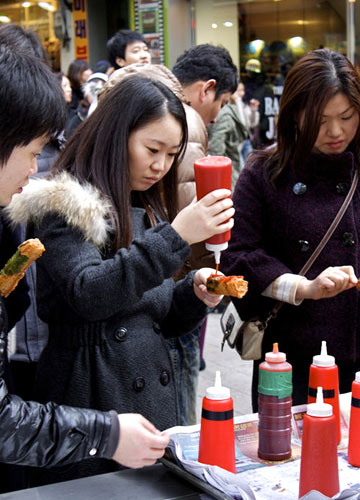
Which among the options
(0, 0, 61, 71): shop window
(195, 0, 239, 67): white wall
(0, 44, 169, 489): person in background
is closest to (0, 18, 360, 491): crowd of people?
(0, 44, 169, 489): person in background

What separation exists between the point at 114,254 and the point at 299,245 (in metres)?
0.72

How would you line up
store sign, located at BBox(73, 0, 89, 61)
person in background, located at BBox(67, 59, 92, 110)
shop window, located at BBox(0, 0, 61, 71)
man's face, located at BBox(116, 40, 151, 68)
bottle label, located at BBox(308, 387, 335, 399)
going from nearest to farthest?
bottle label, located at BBox(308, 387, 335, 399)
man's face, located at BBox(116, 40, 151, 68)
person in background, located at BBox(67, 59, 92, 110)
store sign, located at BBox(73, 0, 89, 61)
shop window, located at BBox(0, 0, 61, 71)

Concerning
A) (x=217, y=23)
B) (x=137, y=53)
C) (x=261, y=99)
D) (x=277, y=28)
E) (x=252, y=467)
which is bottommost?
(x=252, y=467)

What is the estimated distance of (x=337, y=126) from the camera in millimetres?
2502

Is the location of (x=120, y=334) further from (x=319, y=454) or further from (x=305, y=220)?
(x=305, y=220)

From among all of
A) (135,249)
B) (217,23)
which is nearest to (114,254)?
(135,249)

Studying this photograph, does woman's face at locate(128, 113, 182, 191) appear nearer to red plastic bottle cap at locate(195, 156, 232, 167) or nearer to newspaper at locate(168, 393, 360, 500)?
red plastic bottle cap at locate(195, 156, 232, 167)

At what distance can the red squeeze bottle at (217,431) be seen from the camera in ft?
5.64

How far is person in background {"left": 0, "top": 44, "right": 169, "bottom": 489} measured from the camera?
1.50 m

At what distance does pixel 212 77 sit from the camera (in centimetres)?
394

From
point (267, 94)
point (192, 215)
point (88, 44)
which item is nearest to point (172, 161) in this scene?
point (192, 215)

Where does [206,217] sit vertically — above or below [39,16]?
below

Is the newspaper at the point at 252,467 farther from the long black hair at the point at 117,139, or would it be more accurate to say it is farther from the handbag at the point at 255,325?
the long black hair at the point at 117,139

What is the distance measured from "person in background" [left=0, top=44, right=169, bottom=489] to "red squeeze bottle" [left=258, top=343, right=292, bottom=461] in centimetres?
38
